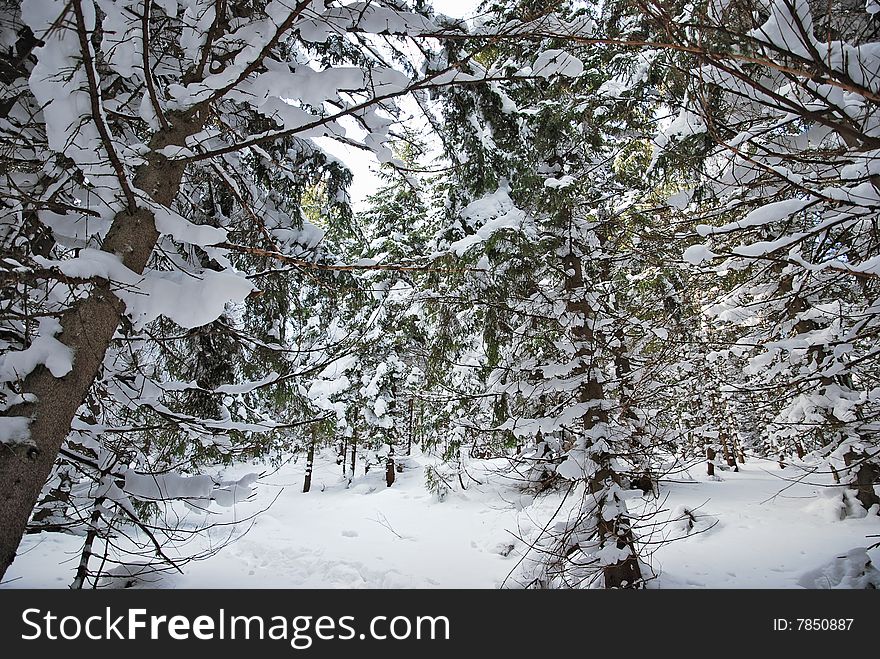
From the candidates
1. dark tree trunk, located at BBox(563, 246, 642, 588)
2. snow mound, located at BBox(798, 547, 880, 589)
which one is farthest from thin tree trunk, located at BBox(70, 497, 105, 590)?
snow mound, located at BBox(798, 547, 880, 589)

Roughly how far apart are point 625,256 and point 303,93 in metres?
5.13

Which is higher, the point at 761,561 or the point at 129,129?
the point at 129,129

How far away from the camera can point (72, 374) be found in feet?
6.40

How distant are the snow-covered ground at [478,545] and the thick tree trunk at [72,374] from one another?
274cm

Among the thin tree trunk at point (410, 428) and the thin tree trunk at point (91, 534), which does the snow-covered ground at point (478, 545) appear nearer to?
the thin tree trunk at point (91, 534)

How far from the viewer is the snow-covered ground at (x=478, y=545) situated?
7152mm

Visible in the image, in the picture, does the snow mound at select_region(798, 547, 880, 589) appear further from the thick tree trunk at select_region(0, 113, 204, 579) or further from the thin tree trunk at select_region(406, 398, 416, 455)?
the thin tree trunk at select_region(406, 398, 416, 455)

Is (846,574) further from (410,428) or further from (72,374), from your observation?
(410,428)

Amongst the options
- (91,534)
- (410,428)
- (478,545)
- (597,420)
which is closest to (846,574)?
(597,420)

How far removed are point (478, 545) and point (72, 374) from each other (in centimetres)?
1008

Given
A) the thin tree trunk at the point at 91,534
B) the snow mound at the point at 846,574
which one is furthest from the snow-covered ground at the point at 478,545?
the thin tree trunk at the point at 91,534
